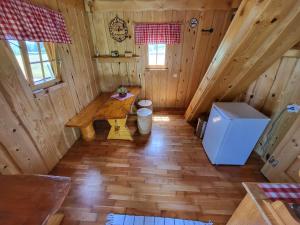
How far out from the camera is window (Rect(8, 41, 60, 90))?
149 centimetres

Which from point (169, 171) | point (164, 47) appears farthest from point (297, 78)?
point (164, 47)

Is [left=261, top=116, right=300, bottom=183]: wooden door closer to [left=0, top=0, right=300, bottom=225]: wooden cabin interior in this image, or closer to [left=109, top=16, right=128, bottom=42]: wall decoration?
[left=0, top=0, right=300, bottom=225]: wooden cabin interior

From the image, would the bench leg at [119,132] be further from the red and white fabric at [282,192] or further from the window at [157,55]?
the red and white fabric at [282,192]

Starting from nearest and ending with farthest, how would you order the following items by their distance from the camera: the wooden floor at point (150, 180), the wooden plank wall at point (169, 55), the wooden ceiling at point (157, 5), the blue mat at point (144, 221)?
the blue mat at point (144, 221)
the wooden floor at point (150, 180)
the wooden ceiling at point (157, 5)
the wooden plank wall at point (169, 55)

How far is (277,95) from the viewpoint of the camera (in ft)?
5.88

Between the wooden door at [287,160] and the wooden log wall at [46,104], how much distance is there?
2.84 meters

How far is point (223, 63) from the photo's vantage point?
1.62 meters

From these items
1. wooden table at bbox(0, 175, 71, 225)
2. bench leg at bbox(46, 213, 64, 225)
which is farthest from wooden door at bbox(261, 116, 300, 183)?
bench leg at bbox(46, 213, 64, 225)

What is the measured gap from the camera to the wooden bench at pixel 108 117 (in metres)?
2.14

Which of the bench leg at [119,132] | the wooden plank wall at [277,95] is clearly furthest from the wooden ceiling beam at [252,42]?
the bench leg at [119,132]

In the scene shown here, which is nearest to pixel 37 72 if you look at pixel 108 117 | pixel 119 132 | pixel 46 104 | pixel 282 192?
pixel 46 104

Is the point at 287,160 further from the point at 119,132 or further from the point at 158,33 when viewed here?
the point at 158,33

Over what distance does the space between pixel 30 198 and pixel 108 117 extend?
1369mm

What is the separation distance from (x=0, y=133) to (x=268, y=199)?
7.00ft
